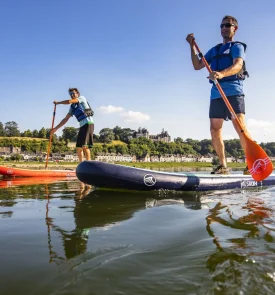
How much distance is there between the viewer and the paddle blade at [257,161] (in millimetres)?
5570

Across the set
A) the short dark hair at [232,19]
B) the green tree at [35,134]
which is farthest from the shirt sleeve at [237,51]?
the green tree at [35,134]

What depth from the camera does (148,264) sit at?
185cm

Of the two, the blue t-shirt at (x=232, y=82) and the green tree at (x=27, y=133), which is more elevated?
the green tree at (x=27, y=133)

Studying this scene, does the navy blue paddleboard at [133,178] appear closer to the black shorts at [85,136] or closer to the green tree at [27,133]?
the black shorts at [85,136]

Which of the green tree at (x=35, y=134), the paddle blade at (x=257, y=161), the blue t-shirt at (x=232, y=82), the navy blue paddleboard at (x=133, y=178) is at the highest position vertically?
the green tree at (x=35, y=134)

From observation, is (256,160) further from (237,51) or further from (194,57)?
(194,57)

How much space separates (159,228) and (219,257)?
0.97m

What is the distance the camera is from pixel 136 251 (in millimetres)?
2109

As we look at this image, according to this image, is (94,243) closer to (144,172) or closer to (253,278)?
(253,278)

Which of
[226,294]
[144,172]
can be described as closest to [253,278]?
[226,294]

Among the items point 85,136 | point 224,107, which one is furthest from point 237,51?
point 85,136

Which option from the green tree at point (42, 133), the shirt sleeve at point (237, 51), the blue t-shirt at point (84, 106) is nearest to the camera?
the shirt sleeve at point (237, 51)

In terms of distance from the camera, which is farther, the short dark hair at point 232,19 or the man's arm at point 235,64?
the short dark hair at point 232,19

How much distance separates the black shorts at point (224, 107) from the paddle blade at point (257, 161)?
79 cm
